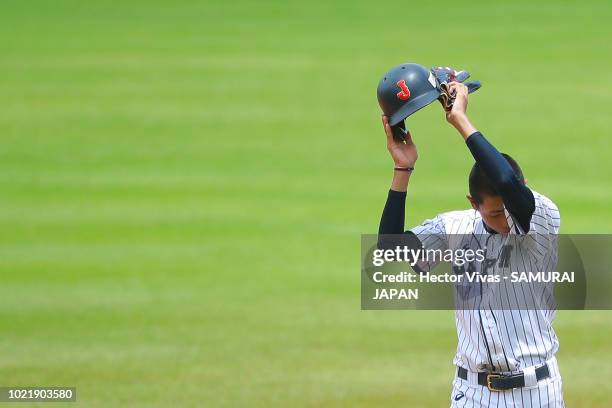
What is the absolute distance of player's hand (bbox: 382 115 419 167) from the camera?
4117 mm

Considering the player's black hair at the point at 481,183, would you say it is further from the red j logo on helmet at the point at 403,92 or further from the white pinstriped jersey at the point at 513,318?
the red j logo on helmet at the point at 403,92

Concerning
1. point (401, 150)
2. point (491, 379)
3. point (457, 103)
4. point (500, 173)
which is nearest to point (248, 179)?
point (401, 150)

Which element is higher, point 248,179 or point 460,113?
point 248,179

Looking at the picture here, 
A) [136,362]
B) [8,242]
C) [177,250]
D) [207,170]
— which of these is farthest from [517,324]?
[207,170]

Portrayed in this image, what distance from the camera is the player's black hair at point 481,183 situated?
3.92m

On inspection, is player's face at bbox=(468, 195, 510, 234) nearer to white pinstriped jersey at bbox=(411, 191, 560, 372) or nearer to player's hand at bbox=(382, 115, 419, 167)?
white pinstriped jersey at bbox=(411, 191, 560, 372)

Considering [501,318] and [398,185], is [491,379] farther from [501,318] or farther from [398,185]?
[398,185]

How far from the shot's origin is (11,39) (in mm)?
18312

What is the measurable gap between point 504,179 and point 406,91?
20.7 inches

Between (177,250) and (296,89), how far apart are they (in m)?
6.20

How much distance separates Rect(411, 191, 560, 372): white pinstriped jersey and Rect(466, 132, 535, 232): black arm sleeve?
0.53 feet

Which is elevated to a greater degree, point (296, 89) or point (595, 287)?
point (296, 89)

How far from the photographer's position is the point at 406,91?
4047mm

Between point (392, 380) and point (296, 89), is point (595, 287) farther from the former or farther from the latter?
point (296, 89)
